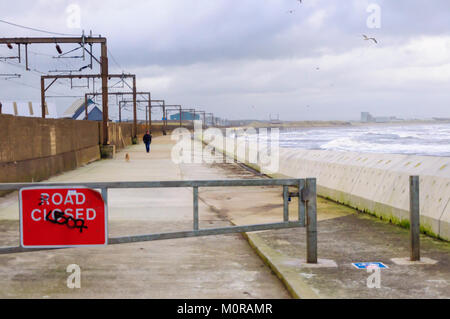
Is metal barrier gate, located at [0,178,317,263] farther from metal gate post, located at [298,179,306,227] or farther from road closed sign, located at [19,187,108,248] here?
road closed sign, located at [19,187,108,248]

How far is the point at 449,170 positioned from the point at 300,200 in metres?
2.86

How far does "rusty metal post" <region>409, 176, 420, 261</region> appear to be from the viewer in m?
6.24

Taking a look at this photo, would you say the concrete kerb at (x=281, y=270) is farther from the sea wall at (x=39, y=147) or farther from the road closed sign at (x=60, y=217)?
the sea wall at (x=39, y=147)

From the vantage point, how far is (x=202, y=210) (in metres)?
11.3

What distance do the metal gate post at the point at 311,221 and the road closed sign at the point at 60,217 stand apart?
2.28 metres

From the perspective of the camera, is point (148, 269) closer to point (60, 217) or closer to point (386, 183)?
point (60, 217)

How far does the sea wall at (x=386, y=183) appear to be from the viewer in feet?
24.9

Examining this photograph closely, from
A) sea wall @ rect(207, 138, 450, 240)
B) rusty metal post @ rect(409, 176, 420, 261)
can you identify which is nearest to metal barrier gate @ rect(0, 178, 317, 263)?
rusty metal post @ rect(409, 176, 420, 261)

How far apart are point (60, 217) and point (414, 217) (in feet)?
12.9

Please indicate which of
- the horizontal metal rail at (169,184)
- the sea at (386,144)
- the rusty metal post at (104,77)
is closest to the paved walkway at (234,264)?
the horizontal metal rail at (169,184)

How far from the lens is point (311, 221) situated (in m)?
6.25
